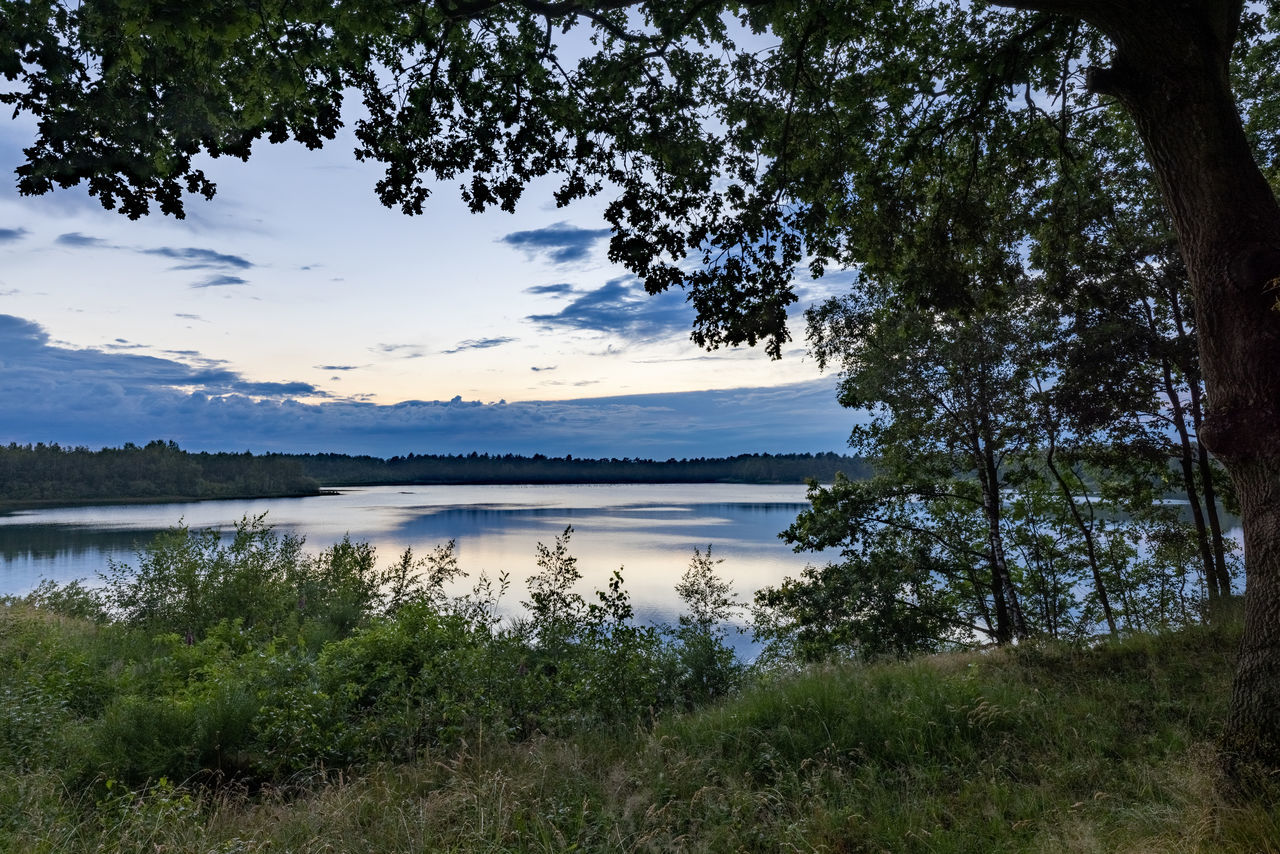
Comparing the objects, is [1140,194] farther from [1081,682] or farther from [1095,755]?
[1095,755]

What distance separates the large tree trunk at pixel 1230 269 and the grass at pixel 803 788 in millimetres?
800

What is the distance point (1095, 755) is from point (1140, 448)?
8.77 metres

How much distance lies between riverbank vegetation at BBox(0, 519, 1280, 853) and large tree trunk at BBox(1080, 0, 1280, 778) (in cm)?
79

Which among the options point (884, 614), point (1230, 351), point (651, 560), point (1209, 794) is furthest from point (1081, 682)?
point (651, 560)

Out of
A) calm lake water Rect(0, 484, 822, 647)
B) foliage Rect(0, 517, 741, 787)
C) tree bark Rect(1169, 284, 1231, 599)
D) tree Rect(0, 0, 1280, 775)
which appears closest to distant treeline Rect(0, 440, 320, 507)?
calm lake water Rect(0, 484, 822, 647)

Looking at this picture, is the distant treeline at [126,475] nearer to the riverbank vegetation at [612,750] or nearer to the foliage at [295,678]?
the foliage at [295,678]

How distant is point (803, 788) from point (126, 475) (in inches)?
5130

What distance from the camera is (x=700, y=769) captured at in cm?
516

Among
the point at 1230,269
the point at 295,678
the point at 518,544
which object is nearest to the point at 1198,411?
the point at 1230,269

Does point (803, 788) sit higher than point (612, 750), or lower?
higher

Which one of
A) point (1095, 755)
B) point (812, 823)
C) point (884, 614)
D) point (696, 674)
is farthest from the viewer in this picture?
point (884, 614)

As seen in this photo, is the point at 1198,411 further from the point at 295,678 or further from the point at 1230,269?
the point at 295,678

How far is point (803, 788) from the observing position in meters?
4.64

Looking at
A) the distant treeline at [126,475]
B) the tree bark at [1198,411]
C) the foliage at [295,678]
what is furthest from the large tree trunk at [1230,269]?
the distant treeline at [126,475]
